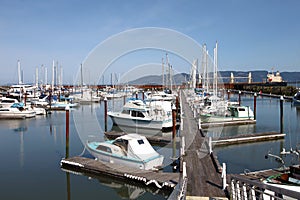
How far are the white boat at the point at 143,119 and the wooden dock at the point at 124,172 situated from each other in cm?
1155

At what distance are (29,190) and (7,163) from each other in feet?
17.3

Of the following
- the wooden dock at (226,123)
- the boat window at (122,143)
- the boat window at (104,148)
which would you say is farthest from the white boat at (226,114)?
the boat window at (104,148)

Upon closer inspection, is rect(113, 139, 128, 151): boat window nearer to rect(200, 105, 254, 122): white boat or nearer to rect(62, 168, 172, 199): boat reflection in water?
rect(62, 168, 172, 199): boat reflection in water

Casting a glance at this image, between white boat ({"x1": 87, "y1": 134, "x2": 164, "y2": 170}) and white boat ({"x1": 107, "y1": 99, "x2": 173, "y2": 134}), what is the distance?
1141 centimetres

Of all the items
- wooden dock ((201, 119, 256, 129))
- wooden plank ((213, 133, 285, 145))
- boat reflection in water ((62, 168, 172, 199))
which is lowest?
boat reflection in water ((62, 168, 172, 199))

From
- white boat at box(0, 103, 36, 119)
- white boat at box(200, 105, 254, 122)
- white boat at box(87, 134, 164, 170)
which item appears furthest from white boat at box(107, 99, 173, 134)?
white boat at box(0, 103, 36, 119)

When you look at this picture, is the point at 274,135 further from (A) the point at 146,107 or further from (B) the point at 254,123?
(A) the point at 146,107

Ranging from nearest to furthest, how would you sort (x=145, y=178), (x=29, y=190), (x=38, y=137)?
(x=145, y=178) → (x=29, y=190) → (x=38, y=137)

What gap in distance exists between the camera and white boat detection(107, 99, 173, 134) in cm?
2605

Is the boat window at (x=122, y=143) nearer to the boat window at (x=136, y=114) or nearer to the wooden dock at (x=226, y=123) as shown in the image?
the boat window at (x=136, y=114)

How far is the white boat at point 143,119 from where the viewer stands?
26.0m

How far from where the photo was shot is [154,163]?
13680mm

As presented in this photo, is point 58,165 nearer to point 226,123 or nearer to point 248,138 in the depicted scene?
point 248,138

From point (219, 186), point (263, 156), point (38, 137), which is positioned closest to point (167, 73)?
point (38, 137)
